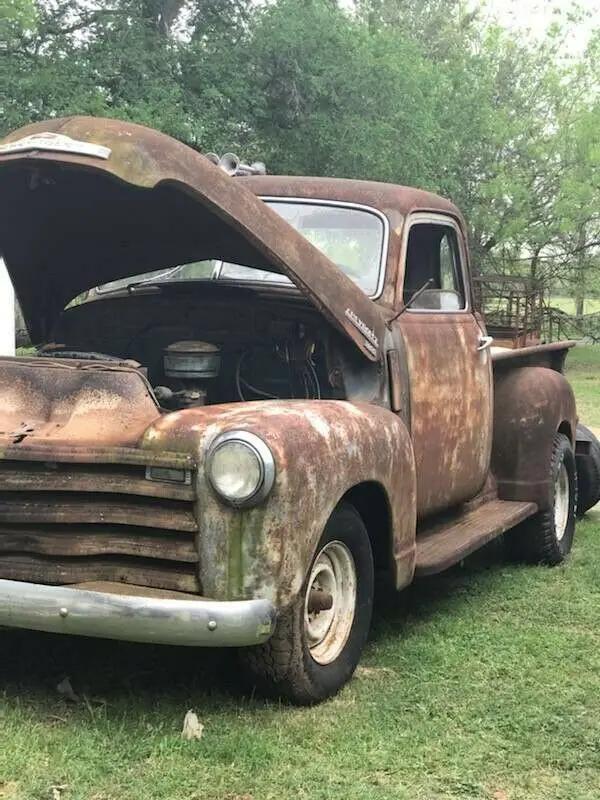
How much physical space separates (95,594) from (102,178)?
1650mm

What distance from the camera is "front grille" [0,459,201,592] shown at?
3.26 meters

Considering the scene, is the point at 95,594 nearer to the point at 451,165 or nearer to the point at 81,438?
the point at 81,438

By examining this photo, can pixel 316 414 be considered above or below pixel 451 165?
below

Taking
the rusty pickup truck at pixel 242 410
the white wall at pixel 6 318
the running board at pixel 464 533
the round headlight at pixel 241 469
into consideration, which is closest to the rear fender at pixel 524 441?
the rusty pickup truck at pixel 242 410

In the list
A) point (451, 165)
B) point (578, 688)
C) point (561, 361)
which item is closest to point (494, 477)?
point (561, 361)

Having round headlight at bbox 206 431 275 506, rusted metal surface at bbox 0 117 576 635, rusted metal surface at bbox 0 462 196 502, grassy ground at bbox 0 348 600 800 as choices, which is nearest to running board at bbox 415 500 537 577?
rusted metal surface at bbox 0 117 576 635

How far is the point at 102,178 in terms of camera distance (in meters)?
3.86

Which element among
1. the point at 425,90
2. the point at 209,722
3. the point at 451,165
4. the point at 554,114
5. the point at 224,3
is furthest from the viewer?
the point at 554,114

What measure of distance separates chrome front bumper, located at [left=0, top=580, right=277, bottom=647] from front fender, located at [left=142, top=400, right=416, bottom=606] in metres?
0.12

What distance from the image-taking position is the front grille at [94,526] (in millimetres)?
3256

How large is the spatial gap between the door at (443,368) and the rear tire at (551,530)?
56 cm

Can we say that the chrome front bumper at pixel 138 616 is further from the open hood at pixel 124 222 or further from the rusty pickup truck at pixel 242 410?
the open hood at pixel 124 222

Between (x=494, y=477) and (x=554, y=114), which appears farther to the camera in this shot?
(x=554, y=114)

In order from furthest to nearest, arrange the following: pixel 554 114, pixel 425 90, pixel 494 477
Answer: pixel 554 114, pixel 425 90, pixel 494 477
